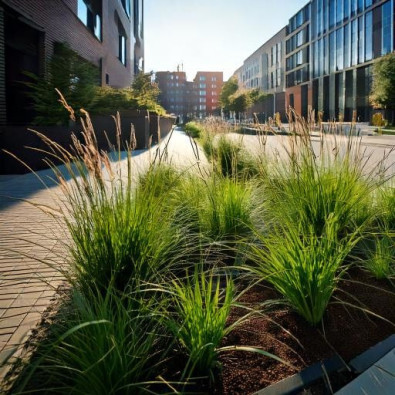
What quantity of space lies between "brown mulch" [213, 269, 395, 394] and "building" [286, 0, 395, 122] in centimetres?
3867

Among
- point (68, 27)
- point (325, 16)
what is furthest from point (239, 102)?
point (68, 27)

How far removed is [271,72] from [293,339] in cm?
7908

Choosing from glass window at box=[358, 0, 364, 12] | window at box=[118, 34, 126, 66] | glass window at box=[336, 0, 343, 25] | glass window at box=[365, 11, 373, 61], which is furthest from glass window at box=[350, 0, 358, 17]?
window at box=[118, 34, 126, 66]

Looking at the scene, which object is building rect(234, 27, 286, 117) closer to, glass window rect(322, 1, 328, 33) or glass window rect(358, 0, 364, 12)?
glass window rect(322, 1, 328, 33)

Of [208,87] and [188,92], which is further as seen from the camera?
[208,87]

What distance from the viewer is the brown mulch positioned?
2.06 m

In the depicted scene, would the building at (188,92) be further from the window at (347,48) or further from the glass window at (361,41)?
the glass window at (361,41)

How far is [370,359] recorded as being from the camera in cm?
217

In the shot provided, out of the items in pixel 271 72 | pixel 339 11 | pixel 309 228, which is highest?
pixel 339 11

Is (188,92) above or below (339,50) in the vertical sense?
above

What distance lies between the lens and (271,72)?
77.5m

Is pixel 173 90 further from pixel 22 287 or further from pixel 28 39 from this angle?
pixel 22 287

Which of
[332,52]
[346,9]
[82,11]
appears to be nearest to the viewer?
[82,11]

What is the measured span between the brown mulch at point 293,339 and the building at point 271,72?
70943 millimetres
